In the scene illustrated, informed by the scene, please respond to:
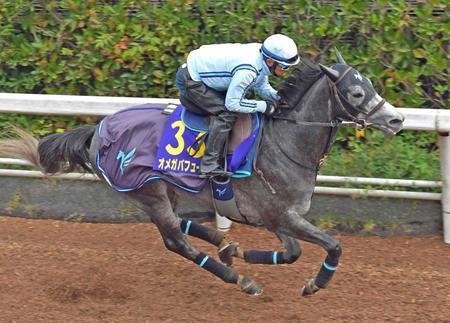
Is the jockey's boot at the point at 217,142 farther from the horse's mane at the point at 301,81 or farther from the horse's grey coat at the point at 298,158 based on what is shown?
the horse's mane at the point at 301,81

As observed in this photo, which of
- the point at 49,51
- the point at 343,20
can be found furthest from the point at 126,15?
the point at 343,20

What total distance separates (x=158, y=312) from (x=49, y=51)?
3514 mm

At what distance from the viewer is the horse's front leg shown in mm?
5594

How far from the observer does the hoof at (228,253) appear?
632cm

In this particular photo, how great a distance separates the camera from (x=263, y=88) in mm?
5973

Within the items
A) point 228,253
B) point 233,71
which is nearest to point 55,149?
point 228,253

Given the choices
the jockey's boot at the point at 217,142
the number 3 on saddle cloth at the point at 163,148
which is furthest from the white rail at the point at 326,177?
the jockey's boot at the point at 217,142

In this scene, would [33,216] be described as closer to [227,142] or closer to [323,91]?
[227,142]

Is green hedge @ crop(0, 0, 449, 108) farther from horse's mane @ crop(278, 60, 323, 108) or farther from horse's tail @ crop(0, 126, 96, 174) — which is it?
horse's mane @ crop(278, 60, 323, 108)

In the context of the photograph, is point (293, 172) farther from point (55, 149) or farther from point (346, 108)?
point (55, 149)

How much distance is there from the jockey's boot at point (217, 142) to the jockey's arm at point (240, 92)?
0.43 ft

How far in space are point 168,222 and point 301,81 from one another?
147 cm

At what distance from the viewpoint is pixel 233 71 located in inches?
221

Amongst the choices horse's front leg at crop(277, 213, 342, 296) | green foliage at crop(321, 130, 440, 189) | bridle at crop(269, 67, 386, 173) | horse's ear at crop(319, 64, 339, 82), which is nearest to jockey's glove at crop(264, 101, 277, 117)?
bridle at crop(269, 67, 386, 173)
